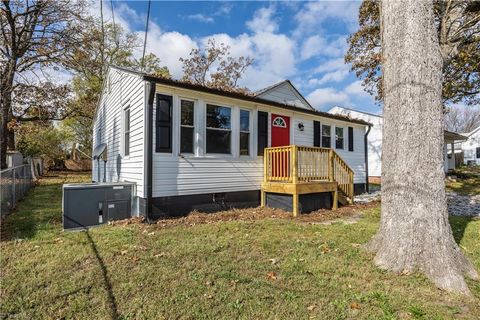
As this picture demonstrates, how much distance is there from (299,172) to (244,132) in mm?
1948

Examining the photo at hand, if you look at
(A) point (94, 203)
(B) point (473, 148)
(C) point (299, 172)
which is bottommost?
(A) point (94, 203)

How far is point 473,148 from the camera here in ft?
110

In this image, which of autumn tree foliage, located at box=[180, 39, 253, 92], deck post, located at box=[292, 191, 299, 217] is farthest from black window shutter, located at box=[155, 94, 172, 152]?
autumn tree foliage, located at box=[180, 39, 253, 92]

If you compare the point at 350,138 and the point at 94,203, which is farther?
the point at 350,138

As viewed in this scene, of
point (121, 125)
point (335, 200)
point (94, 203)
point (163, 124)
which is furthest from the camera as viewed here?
point (335, 200)

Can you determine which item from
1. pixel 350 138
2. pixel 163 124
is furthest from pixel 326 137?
pixel 163 124

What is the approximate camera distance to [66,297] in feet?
9.54

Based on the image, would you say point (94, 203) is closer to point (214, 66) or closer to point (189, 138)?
point (189, 138)

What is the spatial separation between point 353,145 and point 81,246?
1103 cm

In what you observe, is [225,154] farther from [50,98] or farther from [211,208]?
[50,98]

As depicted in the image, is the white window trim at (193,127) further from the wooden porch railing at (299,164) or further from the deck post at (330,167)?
the deck post at (330,167)

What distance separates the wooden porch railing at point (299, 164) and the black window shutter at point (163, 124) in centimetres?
303

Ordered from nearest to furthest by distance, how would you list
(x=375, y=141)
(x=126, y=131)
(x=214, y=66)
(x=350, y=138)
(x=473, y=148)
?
(x=126, y=131) < (x=350, y=138) < (x=375, y=141) < (x=214, y=66) < (x=473, y=148)

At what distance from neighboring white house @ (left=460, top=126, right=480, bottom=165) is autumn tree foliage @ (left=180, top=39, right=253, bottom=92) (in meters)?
27.6
